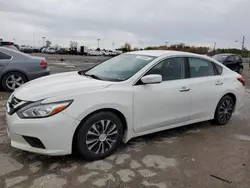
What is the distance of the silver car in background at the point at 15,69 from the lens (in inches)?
292

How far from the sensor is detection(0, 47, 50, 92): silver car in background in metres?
7.42

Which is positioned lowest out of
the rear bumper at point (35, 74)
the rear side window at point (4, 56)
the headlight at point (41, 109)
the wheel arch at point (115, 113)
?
the wheel arch at point (115, 113)

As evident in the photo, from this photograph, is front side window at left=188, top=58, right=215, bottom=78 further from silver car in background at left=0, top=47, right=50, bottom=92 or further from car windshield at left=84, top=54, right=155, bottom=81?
silver car in background at left=0, top=47, right=50, bottom=92

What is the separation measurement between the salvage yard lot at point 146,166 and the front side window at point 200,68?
3.71ft

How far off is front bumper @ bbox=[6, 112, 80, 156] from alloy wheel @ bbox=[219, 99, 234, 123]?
3.12 meters

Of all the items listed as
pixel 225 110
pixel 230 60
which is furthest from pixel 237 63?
pixel 225 110

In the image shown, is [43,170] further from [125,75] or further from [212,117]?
[212,117]

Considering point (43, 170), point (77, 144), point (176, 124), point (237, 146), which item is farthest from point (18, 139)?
point (237, 146)

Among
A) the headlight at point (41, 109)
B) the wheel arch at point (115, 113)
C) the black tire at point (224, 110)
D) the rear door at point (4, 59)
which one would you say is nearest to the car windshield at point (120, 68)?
the wheel arch at point (115, 113)

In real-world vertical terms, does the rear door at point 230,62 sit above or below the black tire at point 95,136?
above

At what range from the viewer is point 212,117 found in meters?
4.92

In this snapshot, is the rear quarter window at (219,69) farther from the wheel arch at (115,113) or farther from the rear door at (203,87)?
the wheel arch at (115,113)

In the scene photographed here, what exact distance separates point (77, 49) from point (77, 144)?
57.6 m

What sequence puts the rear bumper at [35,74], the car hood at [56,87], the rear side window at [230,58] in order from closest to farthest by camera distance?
1. the car hood at [56,87]
2. the rear bumper at [35,74]
3. the rear side window at [230,58]
